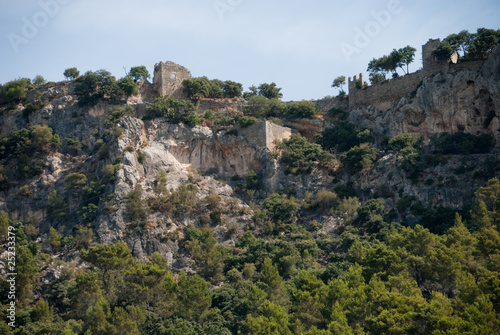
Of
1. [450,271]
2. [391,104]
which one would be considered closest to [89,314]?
[450,271]

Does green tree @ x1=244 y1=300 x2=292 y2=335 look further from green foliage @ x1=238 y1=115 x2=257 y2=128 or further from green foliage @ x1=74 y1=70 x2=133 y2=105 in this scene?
green foliage @ x1=74 y1=70 x2=133 y2=105

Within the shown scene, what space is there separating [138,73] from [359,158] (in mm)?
21529

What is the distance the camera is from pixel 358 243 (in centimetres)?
4806

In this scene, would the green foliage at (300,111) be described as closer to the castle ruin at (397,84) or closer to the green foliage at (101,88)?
the castle ruin at (397,84)

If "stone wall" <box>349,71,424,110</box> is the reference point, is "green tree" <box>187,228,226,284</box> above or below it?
below

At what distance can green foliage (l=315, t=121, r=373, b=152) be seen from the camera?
61.4 meters

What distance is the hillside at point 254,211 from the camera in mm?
41875

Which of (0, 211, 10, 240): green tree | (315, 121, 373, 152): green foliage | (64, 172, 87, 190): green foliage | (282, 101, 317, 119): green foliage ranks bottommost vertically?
(0, 211, 10, 240): green tree

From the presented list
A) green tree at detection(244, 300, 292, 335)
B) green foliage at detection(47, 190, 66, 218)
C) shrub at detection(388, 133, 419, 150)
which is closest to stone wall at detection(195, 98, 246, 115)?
shrub at detection(388, 133, 419, 150)

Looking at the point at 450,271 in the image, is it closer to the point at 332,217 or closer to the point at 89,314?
the point at 332,217

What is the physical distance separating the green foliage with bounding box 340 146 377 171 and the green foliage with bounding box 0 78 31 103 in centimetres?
2793

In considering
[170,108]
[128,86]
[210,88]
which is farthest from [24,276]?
[210,88]

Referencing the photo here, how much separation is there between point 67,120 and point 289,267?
83.3ft

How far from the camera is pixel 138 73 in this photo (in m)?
67.6
